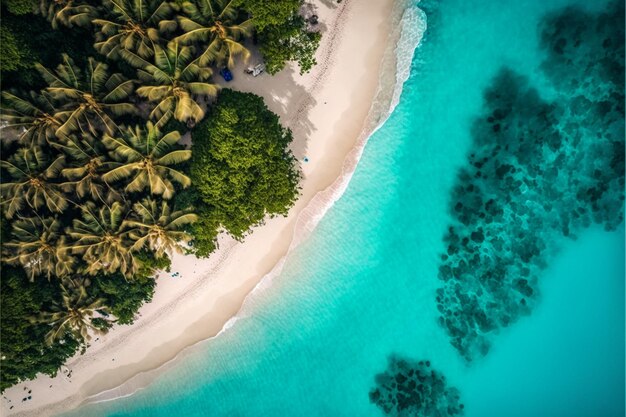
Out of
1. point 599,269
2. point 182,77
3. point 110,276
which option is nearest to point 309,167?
point 182,77

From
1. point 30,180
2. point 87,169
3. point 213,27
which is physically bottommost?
point 30,180

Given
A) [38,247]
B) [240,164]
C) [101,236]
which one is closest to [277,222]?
[240,164]

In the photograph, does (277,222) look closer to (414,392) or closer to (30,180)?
(30,180)

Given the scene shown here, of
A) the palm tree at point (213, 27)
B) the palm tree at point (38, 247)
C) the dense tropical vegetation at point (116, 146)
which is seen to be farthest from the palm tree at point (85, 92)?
the palm tree at point (38, 247)

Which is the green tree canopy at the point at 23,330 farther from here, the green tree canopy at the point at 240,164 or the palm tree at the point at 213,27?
the palm tree at the point at 213,27

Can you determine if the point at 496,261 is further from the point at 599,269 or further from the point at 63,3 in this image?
the point at 63,3

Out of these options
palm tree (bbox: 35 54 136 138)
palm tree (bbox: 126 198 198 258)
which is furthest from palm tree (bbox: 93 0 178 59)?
palm tree (bbox: 126 198 198 258)
